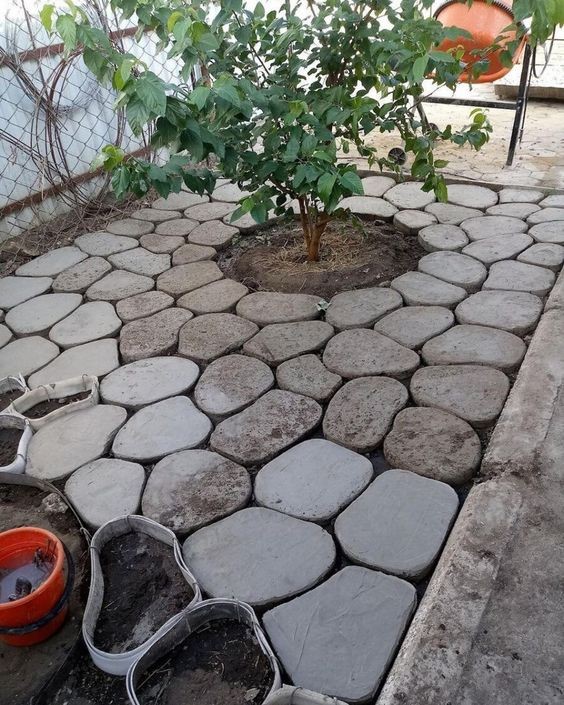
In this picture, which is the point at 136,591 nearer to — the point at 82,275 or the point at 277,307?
the point at 277,307

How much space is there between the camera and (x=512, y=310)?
2.29 meters

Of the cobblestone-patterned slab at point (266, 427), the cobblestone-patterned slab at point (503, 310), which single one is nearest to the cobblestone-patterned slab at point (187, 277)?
the cobblestone-patterned slab at point (266, 427)

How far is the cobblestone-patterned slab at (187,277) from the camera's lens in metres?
2.67

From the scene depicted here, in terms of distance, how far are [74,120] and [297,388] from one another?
237 centimetres

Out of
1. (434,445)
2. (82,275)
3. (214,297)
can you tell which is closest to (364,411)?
(434,445)

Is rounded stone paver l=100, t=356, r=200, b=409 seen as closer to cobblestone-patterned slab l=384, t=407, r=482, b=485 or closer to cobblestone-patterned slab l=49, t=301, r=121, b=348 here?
cobblestone-patterned slab l=49, t=301, r=121, b=348

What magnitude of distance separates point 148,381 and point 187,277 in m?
0.77

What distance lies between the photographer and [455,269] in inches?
102

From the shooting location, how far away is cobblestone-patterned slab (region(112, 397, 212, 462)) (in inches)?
71.6

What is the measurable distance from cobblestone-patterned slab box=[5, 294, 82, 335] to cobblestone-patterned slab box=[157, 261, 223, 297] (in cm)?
39

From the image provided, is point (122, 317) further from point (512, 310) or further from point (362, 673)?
point (362, 673)

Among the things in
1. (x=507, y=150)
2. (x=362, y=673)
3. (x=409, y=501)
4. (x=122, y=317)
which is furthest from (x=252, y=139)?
(x=507, y=150)

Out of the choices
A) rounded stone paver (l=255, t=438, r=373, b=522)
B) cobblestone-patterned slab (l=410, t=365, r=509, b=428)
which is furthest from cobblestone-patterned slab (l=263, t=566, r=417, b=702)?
cobblestone-patterned slab (l=410, t=365, r=509, b=428)

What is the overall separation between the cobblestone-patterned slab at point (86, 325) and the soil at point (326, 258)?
590 millimetres
